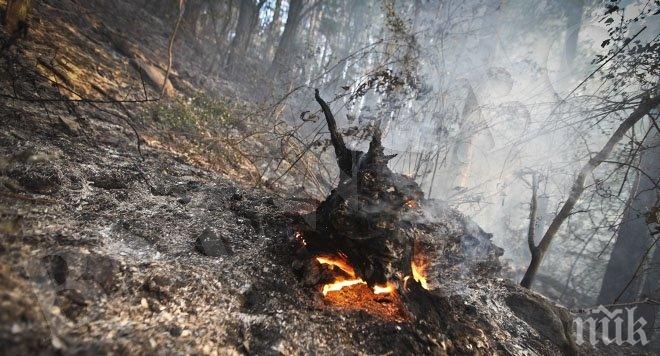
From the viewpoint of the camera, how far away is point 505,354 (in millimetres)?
2762

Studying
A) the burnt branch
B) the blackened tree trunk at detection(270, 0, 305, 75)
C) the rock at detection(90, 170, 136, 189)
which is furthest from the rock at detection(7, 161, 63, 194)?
the blackened tree trunk at detection(270, 0, 305, 75)

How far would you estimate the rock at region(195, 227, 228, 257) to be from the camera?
285 cm

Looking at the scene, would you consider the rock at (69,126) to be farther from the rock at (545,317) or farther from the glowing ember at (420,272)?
the rock at (545,317)

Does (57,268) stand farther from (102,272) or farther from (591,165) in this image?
(591,165)

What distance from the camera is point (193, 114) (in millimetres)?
6168

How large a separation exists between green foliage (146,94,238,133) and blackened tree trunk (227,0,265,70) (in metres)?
3.70

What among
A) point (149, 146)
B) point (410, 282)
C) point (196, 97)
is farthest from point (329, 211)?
point (196, 97)

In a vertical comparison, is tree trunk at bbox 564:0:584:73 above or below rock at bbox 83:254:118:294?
above

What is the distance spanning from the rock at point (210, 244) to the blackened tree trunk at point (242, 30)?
9.15 m

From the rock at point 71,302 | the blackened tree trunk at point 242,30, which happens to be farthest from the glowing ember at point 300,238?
the blackened tree trunk at point 242,30

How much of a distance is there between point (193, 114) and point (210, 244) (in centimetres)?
405

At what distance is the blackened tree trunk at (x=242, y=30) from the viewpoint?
10523 mm

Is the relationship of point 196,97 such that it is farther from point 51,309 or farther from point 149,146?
point 51,309

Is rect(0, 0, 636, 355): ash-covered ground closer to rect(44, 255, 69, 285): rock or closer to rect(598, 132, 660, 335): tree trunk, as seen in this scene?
rect(44, 255, 69, 285): rock
